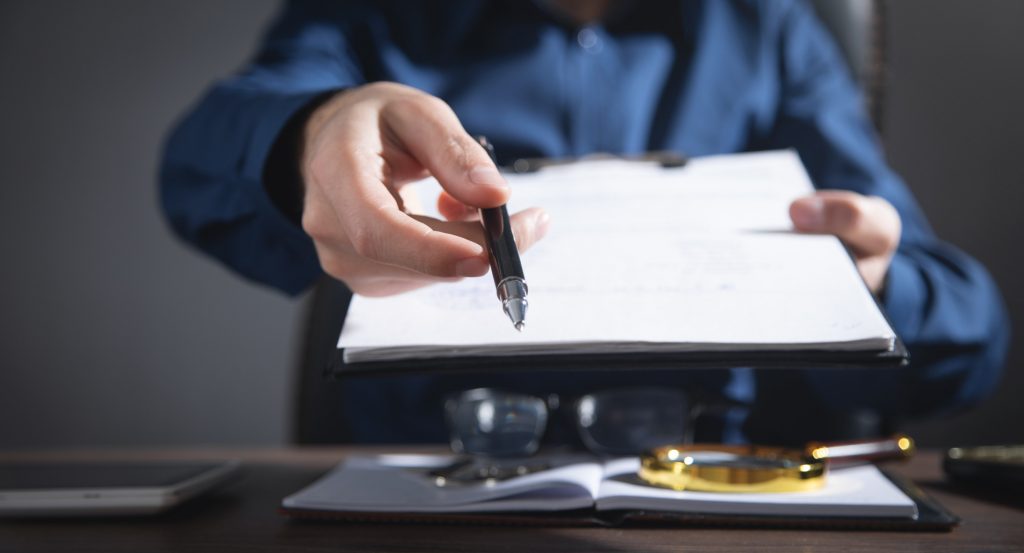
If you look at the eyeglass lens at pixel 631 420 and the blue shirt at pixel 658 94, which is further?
the blue shirt at pixel 658 94

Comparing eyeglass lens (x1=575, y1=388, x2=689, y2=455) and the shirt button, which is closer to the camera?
eyeglass lens (x1=575, y1=388, x2=689, y2=455)

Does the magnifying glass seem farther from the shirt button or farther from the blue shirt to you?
the shirt button

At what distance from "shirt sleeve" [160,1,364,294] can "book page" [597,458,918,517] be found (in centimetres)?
27

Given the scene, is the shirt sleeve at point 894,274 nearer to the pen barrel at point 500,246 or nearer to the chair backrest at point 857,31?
the chair backrest at point 857,31

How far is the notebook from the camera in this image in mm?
404

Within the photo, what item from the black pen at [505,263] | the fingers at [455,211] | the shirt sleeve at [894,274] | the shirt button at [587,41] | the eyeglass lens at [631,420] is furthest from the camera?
the shirt button at [587,41]

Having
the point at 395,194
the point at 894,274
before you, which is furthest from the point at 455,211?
the point at 894,274

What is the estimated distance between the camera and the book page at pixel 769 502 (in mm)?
403

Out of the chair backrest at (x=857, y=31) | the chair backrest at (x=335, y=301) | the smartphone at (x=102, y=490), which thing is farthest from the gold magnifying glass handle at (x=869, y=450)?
the chair backrest at (x=857, y=31)

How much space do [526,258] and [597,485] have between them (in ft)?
0.42

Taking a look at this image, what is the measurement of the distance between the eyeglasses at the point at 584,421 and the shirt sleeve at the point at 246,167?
0.16 metres

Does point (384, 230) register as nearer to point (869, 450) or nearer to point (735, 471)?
point (735, 471)

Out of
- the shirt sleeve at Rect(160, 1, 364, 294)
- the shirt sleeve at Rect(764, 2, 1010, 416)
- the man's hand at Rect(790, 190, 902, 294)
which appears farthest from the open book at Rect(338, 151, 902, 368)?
the shirt sleeve at Rect(764, 2, 1010, 416)

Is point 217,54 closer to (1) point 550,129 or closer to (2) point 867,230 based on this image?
(1) point 550,129
